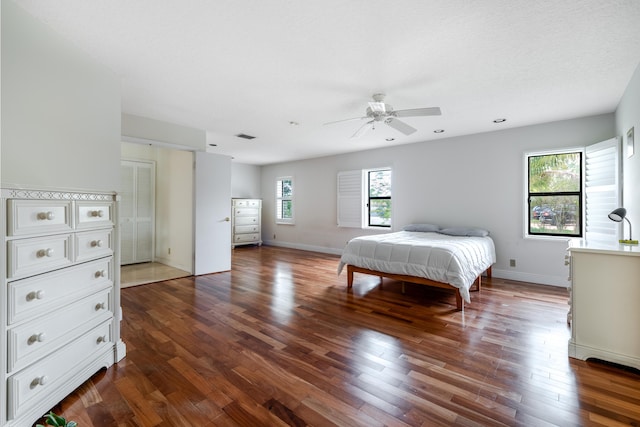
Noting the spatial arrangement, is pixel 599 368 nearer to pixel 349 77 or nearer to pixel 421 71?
pixel 421 71

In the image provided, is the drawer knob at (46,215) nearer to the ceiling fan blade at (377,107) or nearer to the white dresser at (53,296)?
the white dresser at (53,296)

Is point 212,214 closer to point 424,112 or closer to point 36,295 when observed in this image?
point 36,295

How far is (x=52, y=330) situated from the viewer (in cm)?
162

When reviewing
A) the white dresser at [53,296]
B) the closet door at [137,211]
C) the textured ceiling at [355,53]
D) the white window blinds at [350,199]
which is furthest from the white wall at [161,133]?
the white window blinds at [350,199]

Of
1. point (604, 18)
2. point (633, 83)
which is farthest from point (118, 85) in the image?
point (633, 83)

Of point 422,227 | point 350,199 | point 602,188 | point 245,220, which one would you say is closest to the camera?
point 602,188

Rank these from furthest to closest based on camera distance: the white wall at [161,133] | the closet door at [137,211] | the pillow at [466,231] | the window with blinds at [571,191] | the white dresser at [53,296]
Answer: the closet door at [137,211] < the pillow at [466,231] < the white wall at [161,133] < the window with blinds at [571,191] < the white dresser at [53,296]

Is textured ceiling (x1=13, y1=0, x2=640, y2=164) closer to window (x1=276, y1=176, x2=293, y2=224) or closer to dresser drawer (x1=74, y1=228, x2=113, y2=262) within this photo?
dresser drawer (x1=74, y1=228, x2=113, y2=262)

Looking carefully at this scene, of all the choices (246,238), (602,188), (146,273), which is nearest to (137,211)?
(146,273)

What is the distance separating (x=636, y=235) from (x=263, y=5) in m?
3.63

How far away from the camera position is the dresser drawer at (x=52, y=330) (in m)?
1.42

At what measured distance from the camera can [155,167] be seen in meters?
5.68

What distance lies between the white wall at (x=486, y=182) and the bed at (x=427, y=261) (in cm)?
58

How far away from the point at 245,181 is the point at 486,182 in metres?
6.19
